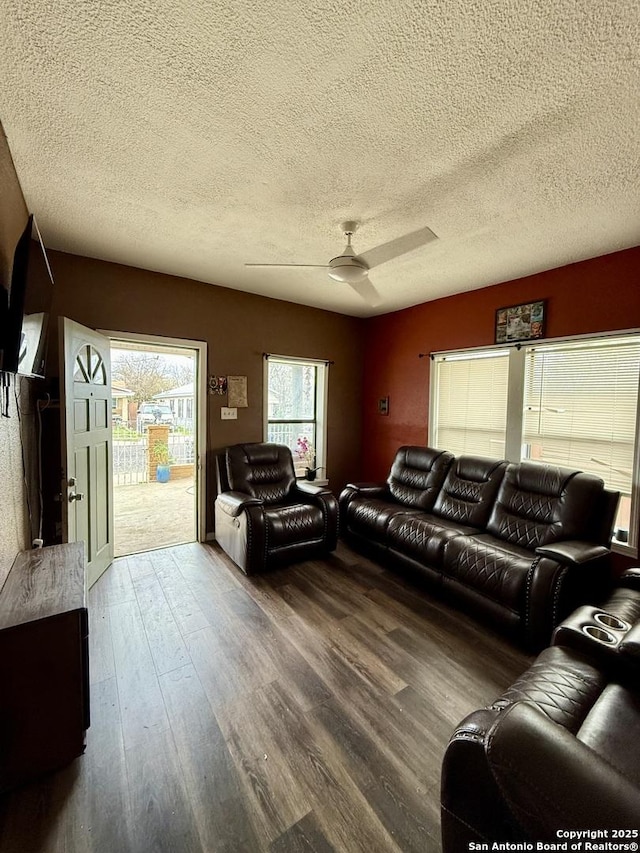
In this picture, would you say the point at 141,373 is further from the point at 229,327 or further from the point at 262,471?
the point at 262,471

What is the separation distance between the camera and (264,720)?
5.41 feet

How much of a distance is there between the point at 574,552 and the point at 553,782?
1.72 m

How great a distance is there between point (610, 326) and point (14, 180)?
160 inches

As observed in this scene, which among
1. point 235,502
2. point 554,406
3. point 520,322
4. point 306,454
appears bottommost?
point 235,502

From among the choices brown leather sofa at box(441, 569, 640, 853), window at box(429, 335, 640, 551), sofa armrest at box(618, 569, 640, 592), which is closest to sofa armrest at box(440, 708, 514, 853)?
brown leather sofa at box(441, 569, 640, 853)

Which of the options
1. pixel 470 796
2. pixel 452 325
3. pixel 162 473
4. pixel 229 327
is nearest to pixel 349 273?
pixel 229 327

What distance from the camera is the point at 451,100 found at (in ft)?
4.52

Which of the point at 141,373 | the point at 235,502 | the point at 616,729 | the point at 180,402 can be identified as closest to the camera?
the point at 616,729

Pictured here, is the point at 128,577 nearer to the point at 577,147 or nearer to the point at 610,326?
the point at 577,147

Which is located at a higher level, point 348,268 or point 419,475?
point 348,268

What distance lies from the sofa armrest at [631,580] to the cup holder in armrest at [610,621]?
1.84 feet

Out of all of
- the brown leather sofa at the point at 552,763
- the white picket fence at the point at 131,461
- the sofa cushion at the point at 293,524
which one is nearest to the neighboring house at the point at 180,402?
the white picket fence at the point at 131,461

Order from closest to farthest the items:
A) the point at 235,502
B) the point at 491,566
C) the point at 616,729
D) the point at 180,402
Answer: the point at 616,729 < the point at 491,566 < the point at 235,502 < the point at 180,402

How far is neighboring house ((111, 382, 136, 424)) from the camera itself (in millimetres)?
7087
